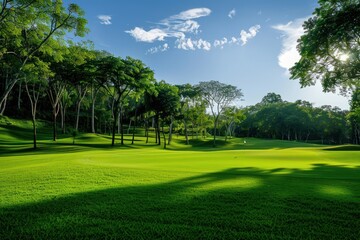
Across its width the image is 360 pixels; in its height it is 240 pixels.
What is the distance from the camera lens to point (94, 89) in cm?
5466

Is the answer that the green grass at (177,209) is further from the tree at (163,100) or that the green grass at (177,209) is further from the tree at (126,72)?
the tree at (163,100)

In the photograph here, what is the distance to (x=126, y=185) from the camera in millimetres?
6629

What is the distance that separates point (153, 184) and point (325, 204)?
4446 mm

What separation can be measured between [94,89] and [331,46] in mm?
50332

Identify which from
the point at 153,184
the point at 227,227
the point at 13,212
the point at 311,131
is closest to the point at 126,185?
the point at 153,184

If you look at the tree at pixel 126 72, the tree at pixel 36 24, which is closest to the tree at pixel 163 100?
the tree at pixel 126 72

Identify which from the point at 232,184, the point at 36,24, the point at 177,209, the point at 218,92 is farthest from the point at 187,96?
the point at 177,209

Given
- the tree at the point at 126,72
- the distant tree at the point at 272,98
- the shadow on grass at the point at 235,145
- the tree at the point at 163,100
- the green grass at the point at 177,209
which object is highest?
the distant tree at the point at 272,98

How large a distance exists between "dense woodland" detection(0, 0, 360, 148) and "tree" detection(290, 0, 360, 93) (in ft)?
1.69

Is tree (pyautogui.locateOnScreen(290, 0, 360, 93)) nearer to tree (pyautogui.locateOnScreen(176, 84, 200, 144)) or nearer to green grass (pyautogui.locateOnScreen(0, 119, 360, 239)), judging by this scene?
green grass (pyautogui.locateOnScreen(0, 119, 360, 239))

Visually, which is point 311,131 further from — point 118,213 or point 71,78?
point 118,213

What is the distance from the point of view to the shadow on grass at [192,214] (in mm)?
3637

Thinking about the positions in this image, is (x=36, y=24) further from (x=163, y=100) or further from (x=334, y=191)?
(x=163, y=100)

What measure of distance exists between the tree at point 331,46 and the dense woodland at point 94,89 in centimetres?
51
